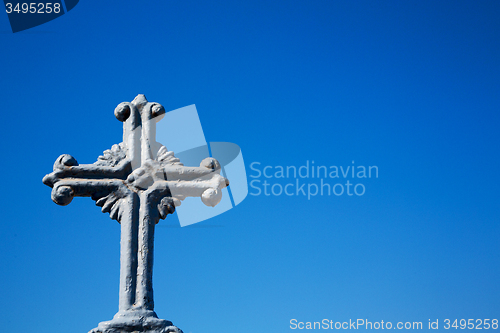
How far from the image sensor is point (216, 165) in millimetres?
4672

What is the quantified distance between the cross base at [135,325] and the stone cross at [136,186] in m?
0.14

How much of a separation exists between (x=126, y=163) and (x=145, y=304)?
129cm

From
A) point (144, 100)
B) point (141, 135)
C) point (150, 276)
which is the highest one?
point (144, 100)

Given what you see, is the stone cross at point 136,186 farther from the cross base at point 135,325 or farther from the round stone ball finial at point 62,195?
the cross base at point 135,325

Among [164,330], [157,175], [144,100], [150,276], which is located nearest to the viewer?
[164,330]

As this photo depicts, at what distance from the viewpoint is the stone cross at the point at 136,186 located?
4.29 metres

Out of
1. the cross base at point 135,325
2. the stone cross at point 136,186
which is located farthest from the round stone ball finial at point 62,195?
the cross base at point 135,325

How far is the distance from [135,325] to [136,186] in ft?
4.03

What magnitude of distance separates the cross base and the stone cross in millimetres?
136

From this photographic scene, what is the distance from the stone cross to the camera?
14.1 feet

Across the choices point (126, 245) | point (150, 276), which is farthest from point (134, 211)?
point (150, 276)

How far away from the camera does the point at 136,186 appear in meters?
4.54

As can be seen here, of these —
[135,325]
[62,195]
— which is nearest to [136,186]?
[62,195]

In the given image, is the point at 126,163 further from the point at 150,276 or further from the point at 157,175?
the point at 150,276
